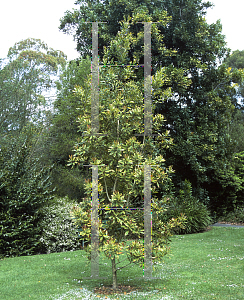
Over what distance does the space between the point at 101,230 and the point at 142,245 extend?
67 cm

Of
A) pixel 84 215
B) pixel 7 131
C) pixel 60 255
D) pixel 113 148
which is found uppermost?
pixel 7 131

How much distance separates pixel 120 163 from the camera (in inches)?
186

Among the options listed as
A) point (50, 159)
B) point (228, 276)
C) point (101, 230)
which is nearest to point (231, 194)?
point (50, 159)

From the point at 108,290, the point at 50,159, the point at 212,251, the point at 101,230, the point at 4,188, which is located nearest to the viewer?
the point at 101,230

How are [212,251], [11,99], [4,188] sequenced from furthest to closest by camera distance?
[11,99] → [4,188] → [212,251]

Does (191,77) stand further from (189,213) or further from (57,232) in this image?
(57,232)

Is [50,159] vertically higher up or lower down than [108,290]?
higher up

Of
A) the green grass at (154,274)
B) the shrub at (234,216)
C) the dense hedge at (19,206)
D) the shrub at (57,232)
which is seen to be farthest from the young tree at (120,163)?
the shrub at (234,216)

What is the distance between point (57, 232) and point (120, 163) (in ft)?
18.8

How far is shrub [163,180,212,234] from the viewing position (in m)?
11.8

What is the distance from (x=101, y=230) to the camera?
449 centimetres

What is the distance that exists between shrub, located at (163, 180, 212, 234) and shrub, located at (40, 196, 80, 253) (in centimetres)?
411

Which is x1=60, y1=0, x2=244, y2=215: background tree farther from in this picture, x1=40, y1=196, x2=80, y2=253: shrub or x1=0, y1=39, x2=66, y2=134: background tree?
x1=40, y1=196, x2=80, y2=253: shrub

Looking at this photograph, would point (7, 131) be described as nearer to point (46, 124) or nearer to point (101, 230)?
point (46, 124)
